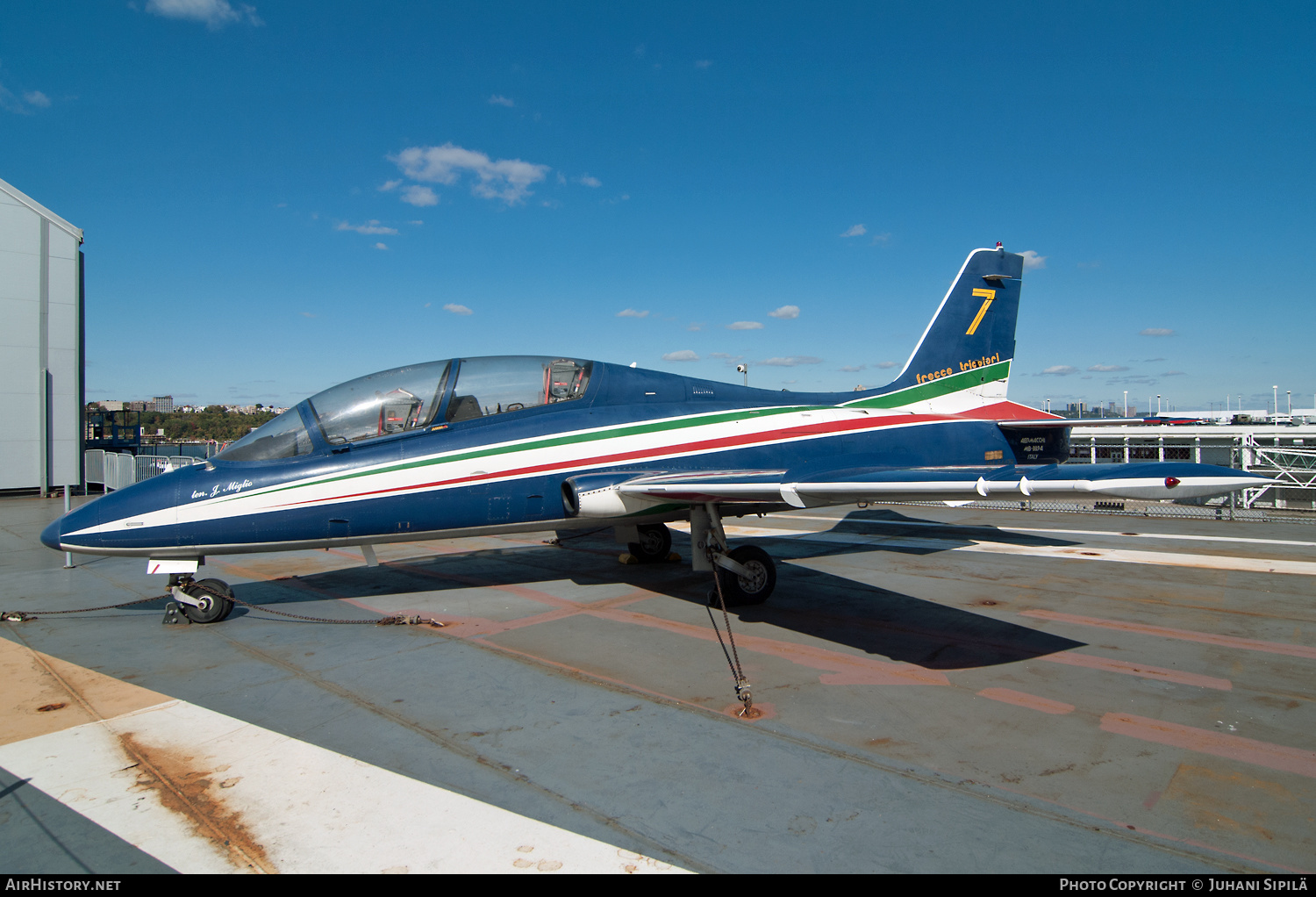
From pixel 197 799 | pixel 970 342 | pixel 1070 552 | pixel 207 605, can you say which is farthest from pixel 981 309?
pixel 207 605

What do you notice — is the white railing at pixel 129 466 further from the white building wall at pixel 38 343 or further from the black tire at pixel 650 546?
the black tire at pixel 650 546

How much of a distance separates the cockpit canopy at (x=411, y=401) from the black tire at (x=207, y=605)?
149 centimetres

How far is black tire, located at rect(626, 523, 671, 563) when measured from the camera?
10.4 m

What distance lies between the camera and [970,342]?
36.1ft

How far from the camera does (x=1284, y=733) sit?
4293mm

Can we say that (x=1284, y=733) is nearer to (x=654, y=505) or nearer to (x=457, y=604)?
(x=654, y=505)

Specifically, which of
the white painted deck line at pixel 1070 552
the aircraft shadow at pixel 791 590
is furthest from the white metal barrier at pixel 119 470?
the white painted deck line at pixel 1070 552

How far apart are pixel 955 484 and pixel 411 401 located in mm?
5691

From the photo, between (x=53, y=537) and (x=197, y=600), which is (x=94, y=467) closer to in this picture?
(x=53, y=537)

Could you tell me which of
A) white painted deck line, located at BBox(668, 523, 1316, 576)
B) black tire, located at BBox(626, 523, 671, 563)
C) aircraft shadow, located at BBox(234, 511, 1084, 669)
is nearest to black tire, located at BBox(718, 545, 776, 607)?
aircraft shadow, located at BBox(234, 511, 1084, 669)

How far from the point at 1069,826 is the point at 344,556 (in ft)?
36.9

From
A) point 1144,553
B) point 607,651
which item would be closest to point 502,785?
point 607,651

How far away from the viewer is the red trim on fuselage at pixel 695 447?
6922mm

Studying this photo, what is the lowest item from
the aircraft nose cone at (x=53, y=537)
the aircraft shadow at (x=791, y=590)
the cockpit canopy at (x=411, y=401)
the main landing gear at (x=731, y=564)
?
the aircraft shadow at (x=791, y=590)
